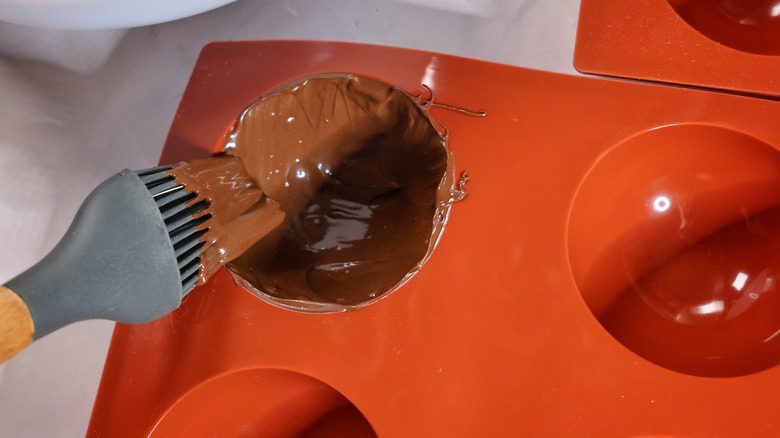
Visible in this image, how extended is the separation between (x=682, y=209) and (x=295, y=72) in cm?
80

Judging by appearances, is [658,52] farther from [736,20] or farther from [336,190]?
[336,190]

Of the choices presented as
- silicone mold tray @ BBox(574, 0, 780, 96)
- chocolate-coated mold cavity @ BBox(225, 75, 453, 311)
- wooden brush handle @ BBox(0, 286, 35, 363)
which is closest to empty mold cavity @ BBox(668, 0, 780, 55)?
silicone mold tray @ BBox(574, 0, 780, 96)

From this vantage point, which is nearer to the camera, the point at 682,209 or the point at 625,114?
the point at 625,114

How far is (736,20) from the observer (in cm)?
139

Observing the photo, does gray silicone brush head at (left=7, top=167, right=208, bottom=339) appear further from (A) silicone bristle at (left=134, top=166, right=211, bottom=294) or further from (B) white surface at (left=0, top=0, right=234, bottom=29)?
(B) white surface at (left=0, top=0, right=234, bottom=29)

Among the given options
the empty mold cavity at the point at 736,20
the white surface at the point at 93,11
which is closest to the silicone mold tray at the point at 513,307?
the white surface at the point at 93,11

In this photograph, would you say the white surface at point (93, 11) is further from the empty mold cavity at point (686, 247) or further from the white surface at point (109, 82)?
the empty mold cavity at point (686, 247)

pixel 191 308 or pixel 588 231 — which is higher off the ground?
pixel 191 308

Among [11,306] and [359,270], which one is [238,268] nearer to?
[359,270]

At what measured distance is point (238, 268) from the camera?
3.18 feet

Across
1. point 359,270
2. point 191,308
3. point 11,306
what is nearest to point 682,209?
point 359,270

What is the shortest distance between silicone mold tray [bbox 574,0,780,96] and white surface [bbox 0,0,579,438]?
225mm

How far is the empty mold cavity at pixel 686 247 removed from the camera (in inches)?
41.8

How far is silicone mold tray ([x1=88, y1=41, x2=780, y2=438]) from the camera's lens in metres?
0.92
